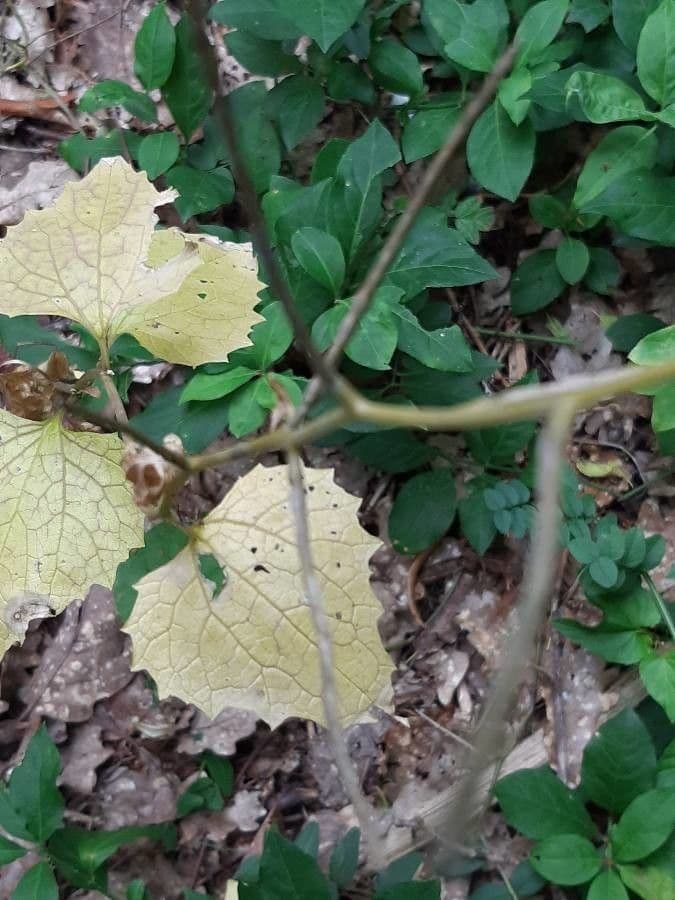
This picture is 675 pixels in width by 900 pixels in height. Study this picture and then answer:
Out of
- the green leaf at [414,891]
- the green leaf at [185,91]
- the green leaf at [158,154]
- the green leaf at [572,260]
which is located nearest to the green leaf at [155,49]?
the green leaf at [185,91]

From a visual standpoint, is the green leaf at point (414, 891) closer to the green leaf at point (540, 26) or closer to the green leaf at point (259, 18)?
the green leaf at point (540, 26)

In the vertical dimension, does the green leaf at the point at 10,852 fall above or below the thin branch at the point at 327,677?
below

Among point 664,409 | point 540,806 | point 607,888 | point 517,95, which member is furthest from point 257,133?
point 607,888

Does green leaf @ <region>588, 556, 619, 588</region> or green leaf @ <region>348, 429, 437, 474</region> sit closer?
green leaf @ <region>588, 556, 619, 588</region>

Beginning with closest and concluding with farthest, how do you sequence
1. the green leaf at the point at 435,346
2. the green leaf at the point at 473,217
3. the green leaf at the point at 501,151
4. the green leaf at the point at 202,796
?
the green leaf at the point at 435,346 < the green leaf at the point at 501,151 < the green leaf at the point at 202,796 < the green leaf at the point at 473,217

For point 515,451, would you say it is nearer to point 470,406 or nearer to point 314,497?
point 314,497

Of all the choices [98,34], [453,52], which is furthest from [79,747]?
[98,34]

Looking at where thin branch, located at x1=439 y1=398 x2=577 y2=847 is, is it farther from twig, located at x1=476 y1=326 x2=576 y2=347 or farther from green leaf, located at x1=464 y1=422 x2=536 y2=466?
twig, located at x1=476 y1=326 x2=576 y2=347

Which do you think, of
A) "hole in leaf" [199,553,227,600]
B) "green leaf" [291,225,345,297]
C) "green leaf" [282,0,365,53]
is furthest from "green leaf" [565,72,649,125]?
"hole in leaf" [199,553,227,600]
